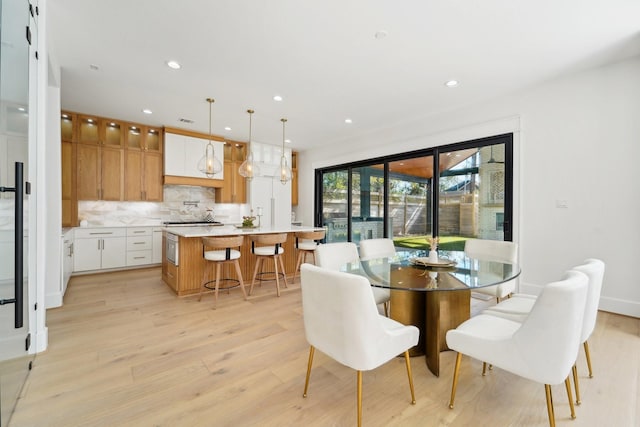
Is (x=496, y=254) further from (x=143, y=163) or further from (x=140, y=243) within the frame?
(x=143, y=163)

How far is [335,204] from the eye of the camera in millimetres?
6809

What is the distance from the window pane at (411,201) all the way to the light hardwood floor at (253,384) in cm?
254

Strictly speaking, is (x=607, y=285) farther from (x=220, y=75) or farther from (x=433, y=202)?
(x=220, y=75)

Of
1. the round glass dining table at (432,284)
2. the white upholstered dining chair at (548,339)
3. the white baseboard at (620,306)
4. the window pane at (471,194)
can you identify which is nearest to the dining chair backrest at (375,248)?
the round glass dining table at (432,284)

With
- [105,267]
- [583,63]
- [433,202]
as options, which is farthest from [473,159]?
[105,267]

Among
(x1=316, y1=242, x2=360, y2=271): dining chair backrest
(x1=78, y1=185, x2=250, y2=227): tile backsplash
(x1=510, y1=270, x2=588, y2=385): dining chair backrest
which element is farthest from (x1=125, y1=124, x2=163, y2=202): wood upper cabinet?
(x1=510, y1=270, x2=588, y2=385): dining chair backrest

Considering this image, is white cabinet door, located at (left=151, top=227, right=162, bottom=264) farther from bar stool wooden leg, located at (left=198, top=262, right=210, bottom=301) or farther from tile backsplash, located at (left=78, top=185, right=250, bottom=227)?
bar stool wooden leg, located at (left=198, top=262, right=210, bottom=301)

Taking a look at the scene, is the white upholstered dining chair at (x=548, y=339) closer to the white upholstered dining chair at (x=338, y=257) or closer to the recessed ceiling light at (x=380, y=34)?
the white upholstered dining chair at (x=338, y=257)

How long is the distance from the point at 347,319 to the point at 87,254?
209 inches

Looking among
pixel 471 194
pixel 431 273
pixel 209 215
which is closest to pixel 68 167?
pixel 209 215

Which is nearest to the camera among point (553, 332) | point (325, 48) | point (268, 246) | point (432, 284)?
point (553, 332)

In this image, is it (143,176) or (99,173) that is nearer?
(99,173)

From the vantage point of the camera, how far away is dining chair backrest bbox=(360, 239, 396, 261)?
120 inches

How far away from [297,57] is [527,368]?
3155mm
